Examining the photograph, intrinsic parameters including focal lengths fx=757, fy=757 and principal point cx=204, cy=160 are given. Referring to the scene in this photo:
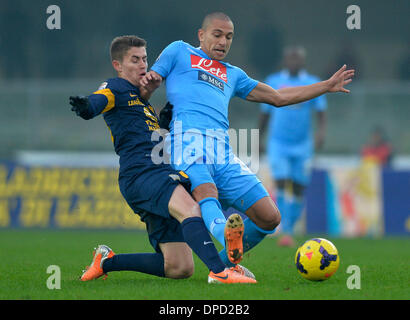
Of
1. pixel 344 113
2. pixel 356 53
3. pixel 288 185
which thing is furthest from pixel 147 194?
pixel 356 53

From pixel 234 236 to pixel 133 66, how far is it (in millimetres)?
1886

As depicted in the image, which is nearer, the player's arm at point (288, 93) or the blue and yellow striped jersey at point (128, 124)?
the blue and yellow striped jersey at point (128, 124)

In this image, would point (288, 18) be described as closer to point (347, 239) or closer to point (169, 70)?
point (347, 239)

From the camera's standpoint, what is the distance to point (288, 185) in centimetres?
1149

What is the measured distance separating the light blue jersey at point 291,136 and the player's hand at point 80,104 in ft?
20.7

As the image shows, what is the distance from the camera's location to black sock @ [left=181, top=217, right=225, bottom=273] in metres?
5.59

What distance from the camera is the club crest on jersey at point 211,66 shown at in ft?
21.2

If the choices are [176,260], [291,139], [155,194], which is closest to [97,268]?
[176,260]

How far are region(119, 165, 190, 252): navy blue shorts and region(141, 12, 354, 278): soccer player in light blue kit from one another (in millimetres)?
222

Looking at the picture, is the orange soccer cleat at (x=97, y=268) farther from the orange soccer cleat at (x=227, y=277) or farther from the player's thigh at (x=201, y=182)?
the orange soccer cleat at (x=227, y=277)

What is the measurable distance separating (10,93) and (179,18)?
16.8ft

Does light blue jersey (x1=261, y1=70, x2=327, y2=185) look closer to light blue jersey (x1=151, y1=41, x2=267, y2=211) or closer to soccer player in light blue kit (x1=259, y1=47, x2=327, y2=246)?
soccer player in light blue kit (x1=259, y1=47, x2=327, y2=246)

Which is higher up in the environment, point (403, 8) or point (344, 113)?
point (403, 8)

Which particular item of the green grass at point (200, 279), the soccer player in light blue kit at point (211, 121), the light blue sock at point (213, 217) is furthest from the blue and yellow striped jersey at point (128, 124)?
the green grass at point (200, 279)
